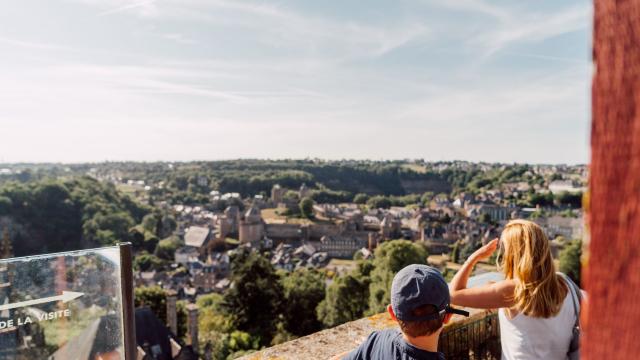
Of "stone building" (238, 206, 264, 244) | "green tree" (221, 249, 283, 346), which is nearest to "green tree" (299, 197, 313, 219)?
"stone building" (238, 206, 264, 244)

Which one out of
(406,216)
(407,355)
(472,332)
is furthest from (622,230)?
(406,216)

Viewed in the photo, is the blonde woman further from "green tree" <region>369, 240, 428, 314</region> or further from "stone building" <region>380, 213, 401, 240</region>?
"stone building" <region>380, 213, 401, 240</region>

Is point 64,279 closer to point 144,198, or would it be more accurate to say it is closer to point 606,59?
point 606,59

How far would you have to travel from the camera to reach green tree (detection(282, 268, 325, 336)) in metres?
25.7

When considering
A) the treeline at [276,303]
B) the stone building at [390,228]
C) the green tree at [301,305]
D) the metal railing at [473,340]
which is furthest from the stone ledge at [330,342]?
the stone building at [390,228]

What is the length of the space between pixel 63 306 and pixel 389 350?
1.31 metres

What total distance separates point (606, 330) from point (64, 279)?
2029 mm

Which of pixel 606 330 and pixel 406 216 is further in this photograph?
pixel 406 216

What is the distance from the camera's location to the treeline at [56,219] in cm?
5503

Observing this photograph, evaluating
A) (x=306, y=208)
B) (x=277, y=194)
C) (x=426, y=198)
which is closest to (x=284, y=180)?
(x=277, y=194)

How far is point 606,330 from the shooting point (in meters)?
0.41

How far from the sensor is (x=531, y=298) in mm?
2039

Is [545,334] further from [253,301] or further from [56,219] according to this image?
[56,219]

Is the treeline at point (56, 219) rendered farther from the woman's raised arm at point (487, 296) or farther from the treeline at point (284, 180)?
the woman's raised arm at point (487, 296)
